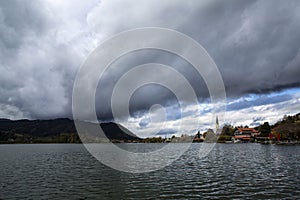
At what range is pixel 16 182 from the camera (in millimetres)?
43719

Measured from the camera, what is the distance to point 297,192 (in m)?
33.3

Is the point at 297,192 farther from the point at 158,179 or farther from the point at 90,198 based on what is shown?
the point at 90,198

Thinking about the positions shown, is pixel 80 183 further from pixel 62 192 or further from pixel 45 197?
pixel 45 197

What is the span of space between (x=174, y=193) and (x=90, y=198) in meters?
11.0

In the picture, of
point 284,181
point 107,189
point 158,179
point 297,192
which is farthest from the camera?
point 158,179

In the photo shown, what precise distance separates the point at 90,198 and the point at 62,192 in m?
6.09

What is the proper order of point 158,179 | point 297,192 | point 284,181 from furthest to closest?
point 158,179
point 284,181
point 297,192

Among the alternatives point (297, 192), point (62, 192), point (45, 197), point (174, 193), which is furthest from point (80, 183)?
point (297, 192)

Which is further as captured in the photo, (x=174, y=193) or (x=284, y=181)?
(x=284, y=181)

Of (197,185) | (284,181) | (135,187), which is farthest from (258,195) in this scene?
(135,187)

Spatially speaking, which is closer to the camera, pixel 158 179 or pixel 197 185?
pixel 197 185

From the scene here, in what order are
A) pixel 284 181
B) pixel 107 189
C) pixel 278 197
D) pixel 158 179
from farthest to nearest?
pixel 158 179
pixel 284 181
pixel 107 189
pixel 278 197

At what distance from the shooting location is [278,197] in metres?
30.9

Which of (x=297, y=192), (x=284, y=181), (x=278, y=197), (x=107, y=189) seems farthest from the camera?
(x=284, y=181)
